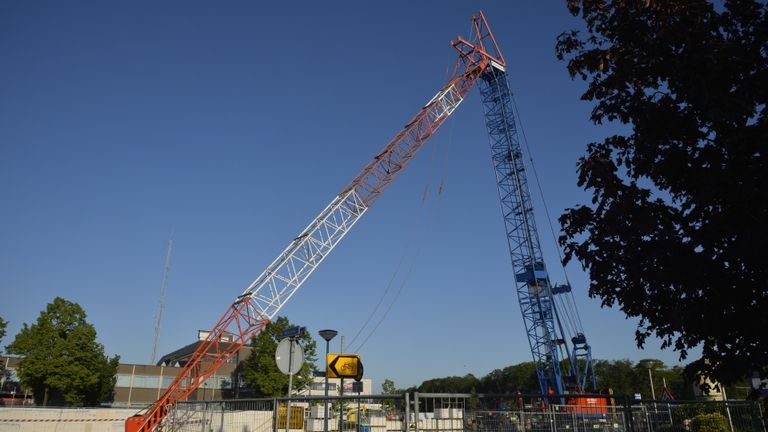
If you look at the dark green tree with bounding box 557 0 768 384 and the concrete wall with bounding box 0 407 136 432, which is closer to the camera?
the dark green tree with bounding box 557 0 768 384

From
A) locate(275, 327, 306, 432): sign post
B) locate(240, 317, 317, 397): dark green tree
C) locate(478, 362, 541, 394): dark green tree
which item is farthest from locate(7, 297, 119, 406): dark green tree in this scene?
locate(478, 362, 541, 394): dark green tree

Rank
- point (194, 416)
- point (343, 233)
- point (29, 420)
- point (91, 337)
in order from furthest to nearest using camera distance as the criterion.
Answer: point (91, 337)
point (343, 233)
point (29, 420)
point (194, 416)

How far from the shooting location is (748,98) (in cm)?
687

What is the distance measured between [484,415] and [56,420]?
87.1ft

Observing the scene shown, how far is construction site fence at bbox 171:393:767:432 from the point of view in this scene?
30.6 feet

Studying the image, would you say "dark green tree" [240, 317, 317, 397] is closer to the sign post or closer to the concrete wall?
the concrete wall

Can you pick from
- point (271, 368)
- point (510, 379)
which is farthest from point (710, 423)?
point (510, 379)

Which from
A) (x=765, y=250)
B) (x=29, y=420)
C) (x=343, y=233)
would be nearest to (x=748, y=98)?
(x=765, y=250)

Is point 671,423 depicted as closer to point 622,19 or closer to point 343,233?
point 622,19

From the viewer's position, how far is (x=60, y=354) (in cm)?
4497

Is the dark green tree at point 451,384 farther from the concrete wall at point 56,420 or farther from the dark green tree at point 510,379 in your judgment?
the concrete wall at point 56,420

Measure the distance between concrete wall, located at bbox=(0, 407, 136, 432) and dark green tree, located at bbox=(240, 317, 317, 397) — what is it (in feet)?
71.6

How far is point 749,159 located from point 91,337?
5180cm

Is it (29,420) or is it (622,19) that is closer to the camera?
(622,19)
